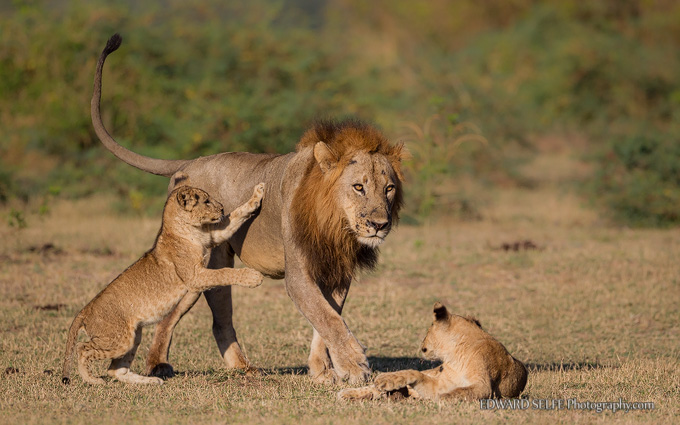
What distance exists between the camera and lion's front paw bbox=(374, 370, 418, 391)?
5246mm

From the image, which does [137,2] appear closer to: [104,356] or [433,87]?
[433,87]

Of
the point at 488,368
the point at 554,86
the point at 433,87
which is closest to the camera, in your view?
the point at 488,368

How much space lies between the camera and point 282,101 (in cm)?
1711

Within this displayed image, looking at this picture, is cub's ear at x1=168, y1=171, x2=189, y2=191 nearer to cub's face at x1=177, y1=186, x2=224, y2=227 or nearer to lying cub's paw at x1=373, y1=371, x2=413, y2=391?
cub's face at x1=177, y1=186, x2=224, y2=227

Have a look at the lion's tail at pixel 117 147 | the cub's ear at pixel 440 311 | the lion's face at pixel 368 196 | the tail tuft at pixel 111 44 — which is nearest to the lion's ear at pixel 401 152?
the lion's face at pixel 368 196

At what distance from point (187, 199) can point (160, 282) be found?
603 millimetres

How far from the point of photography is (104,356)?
584cm

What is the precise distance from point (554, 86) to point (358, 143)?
21997 millimetres

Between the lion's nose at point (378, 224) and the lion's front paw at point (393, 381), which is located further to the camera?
the lion's nose at point (378, 224)

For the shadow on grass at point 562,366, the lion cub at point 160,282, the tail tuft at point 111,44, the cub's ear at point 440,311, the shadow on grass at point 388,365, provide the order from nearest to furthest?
the cub's ear at point 440,311
the lion cub at point 160,282
the shadow on grass at point 388,365
the shadow on grass at point 562,366
the tail tuft at point 111,44

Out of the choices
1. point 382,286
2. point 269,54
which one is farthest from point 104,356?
point 269,54

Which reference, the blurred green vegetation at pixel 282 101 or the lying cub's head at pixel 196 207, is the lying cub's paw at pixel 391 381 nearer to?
the lying cub's head at pixel 196 207

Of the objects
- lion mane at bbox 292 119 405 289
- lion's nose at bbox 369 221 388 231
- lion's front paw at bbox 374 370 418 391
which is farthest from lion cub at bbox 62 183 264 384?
lion's front paw at bbox 374 370 418 391

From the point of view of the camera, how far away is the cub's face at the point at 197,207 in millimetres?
6285
